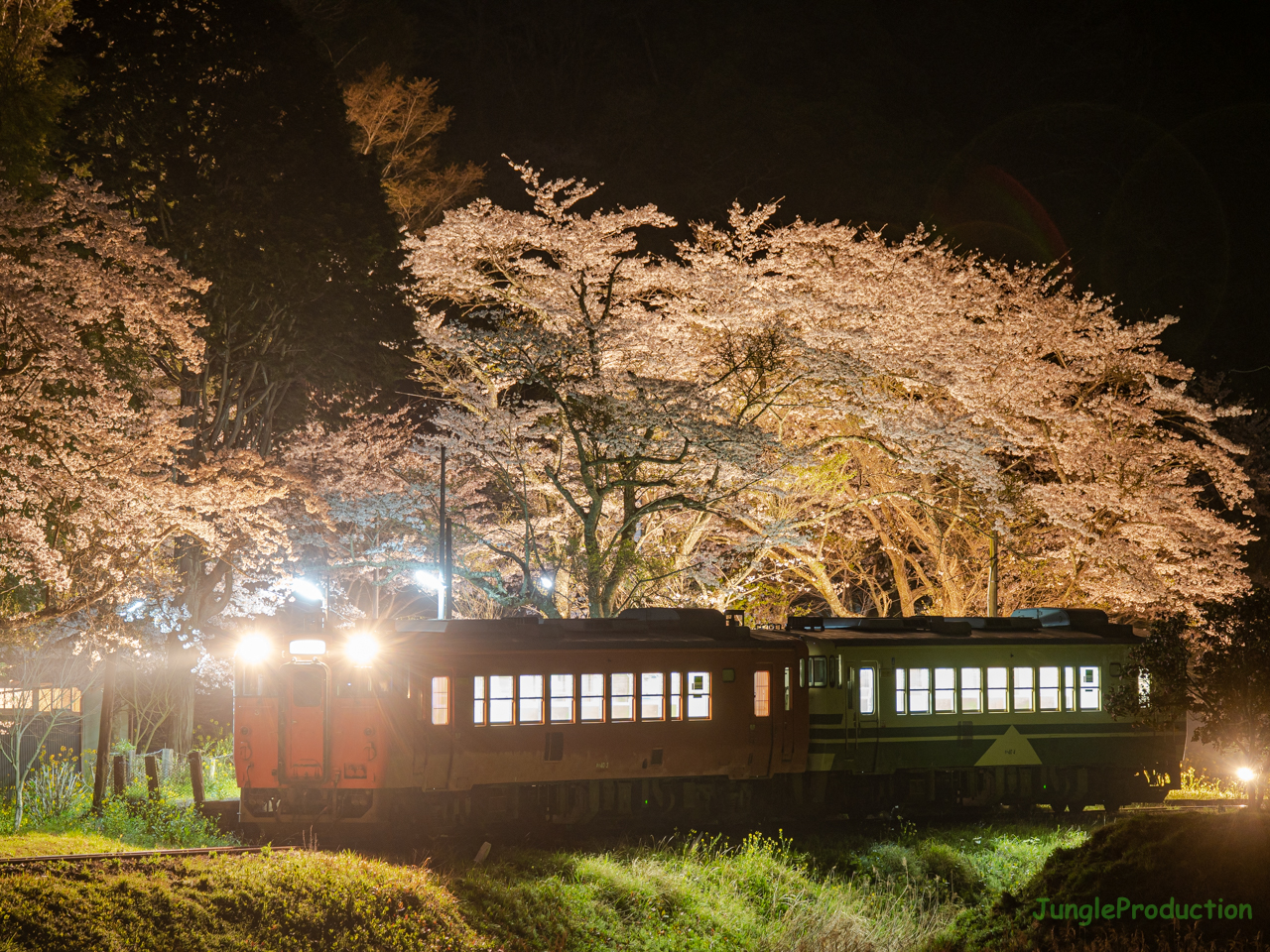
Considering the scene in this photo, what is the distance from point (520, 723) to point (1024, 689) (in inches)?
314

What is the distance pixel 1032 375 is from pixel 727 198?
42.8ft

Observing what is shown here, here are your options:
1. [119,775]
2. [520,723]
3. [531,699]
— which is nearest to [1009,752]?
[531,699]

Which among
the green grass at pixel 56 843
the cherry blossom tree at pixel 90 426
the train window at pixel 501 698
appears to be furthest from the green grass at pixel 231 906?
the cherry blossom tree at pixel 90 426

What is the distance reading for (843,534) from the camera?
2752cm

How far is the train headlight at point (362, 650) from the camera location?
1452 centimetres

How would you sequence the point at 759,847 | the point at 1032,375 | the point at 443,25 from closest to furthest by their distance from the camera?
the point at 759,847 → the point at 1032,375 → the point at 443,25

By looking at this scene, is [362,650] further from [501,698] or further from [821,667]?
[821,667]

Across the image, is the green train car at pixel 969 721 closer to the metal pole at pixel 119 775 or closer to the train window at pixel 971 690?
the train window at pixel 971 690

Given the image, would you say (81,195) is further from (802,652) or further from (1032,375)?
(1032,375)

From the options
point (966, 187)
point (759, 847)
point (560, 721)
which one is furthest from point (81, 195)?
point (966, 187)

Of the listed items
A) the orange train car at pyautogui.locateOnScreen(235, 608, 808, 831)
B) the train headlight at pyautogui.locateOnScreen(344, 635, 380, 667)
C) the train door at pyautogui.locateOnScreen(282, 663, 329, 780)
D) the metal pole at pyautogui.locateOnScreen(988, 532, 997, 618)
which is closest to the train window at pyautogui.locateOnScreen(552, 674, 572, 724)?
the orange train car at pyautogui.locateOnScreen(235, 608, 808, 831)

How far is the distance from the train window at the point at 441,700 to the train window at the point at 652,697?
2622 mm

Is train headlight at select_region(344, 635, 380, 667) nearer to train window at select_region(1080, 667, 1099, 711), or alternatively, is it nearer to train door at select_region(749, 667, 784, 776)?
train door at select_region(749, 667, 784, 776)

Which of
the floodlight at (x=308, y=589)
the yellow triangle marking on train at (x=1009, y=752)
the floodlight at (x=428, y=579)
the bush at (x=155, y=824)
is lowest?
the bush at (x=155, y=824)
